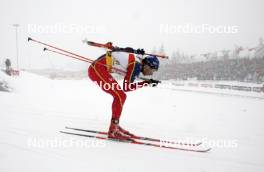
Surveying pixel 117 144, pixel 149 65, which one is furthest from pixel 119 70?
pixel 117 144

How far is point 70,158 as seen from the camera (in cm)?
443

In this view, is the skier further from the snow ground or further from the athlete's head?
the snow ground

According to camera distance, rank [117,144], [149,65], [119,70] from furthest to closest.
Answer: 1. [119,70]
2. [149,65]
3. [117,144]

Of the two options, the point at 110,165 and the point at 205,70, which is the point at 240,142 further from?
the point at 205,70

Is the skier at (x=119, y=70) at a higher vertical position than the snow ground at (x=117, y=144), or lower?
higher

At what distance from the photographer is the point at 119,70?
5.99m

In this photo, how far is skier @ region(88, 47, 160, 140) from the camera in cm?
577

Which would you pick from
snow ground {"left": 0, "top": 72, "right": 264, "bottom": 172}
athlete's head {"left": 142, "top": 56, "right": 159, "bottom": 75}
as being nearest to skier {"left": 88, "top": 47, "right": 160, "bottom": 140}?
athlete's head {"left": 142, "top": 56, "right": 159, "bottom": 75}

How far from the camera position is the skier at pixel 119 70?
18.9 feet

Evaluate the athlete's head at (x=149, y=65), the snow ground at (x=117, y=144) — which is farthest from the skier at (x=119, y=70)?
the snow ground at (x=117, y=144)

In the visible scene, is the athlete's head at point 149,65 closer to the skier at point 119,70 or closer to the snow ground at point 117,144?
the skier at point 119,70

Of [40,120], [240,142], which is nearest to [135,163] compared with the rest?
[240,142]

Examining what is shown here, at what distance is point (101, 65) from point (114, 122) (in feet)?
4.49

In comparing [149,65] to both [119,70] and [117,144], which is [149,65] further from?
[117,144]
